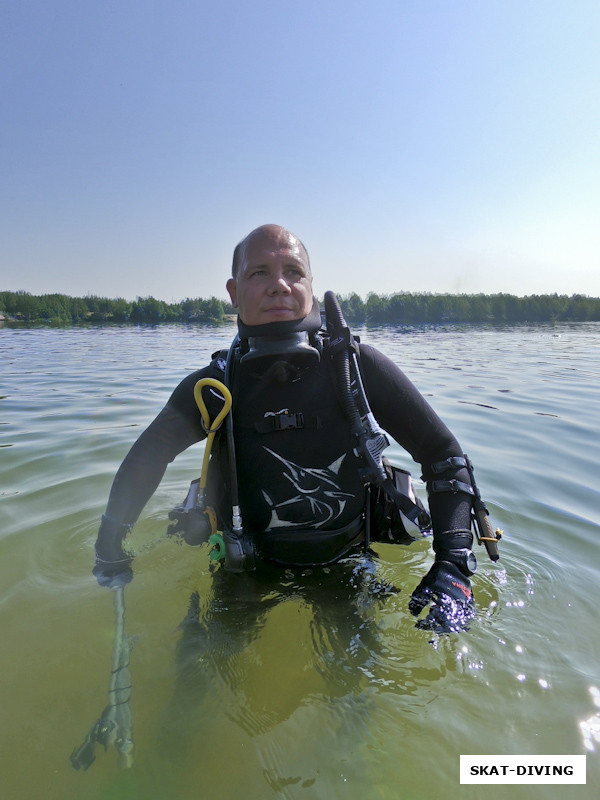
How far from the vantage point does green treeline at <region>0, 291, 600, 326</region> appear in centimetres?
4953

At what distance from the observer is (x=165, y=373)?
11.7 meters

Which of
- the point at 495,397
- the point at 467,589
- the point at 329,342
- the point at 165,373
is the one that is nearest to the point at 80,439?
the point at 329,342

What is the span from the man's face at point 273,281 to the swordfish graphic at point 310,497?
68 cm

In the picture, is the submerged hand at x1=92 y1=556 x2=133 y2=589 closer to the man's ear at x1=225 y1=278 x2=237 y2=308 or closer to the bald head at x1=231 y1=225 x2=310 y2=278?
the man's ear at x1=225 y1=278 x2=237 y2=308

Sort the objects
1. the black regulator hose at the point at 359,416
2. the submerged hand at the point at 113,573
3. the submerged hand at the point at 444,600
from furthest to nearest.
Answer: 1. the submerged hand at the point at 113,573
2. the black regulator hose at the point at 359,416
3. the submerged hand at the point at 444,600

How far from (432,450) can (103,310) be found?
64.5 meters

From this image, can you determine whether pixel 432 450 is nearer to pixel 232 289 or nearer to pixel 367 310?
pixel 232 289

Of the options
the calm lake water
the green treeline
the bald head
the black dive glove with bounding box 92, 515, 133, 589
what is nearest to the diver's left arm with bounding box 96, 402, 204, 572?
the black dive glove with bounding box 92, 515, 133, 589

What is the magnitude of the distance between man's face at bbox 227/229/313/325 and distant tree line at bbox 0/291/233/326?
171 ft

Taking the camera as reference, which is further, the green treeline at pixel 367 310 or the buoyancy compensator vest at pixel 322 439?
the green treeline at pixel 367 310

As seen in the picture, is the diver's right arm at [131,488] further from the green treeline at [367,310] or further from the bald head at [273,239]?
the green treeline at [367,310]

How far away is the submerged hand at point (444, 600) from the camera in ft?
6.66

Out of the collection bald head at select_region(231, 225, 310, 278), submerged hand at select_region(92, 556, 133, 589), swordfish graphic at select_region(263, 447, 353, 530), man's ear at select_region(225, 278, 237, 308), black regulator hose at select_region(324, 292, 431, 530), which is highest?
bald head at select_region(231, 225, 310, 278)

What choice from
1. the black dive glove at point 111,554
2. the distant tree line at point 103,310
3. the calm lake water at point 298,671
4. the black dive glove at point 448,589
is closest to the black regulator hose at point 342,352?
the black dive glove at point 448,589
